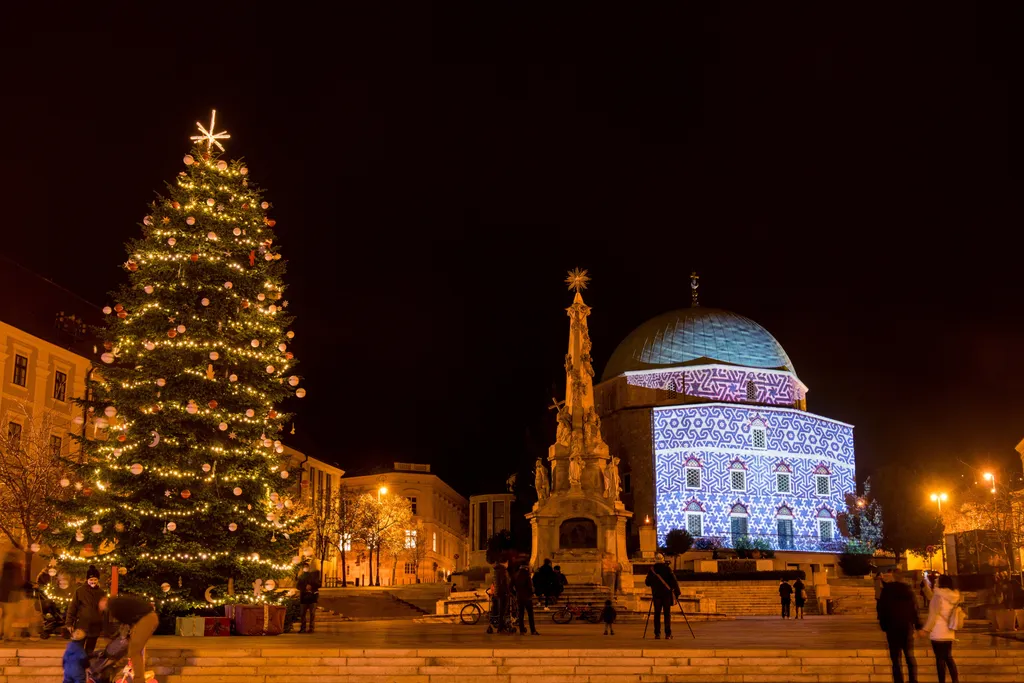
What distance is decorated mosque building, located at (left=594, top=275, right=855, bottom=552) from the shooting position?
2571 inches

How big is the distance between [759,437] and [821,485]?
513cm

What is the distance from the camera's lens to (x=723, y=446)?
6625 centimetres

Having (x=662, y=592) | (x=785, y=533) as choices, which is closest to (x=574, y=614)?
(x=662, y=592)

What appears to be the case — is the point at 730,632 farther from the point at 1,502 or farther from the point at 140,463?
the point at 1,502

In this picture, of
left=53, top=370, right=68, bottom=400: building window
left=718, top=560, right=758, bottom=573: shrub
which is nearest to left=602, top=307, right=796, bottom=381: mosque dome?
left=718, top=560, right=758, bottom=573: shrub

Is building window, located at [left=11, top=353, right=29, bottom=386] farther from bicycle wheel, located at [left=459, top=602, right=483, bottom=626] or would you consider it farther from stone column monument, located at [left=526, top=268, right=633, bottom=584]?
bicycle wheel, located at [left=459, top=602, right=483, bottom=626]

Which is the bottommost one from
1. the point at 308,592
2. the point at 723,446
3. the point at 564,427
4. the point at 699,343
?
the point at 308,592

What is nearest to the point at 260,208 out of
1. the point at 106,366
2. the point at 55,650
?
the point at 106,366

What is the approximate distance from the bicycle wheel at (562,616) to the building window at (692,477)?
35577 millimetres

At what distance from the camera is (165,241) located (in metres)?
23.3

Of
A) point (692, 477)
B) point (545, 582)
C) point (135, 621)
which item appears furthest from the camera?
point (692, 477)

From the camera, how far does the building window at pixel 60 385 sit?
44.2 meters

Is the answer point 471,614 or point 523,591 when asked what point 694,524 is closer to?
point 471,614

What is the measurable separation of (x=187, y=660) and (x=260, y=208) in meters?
11.2
